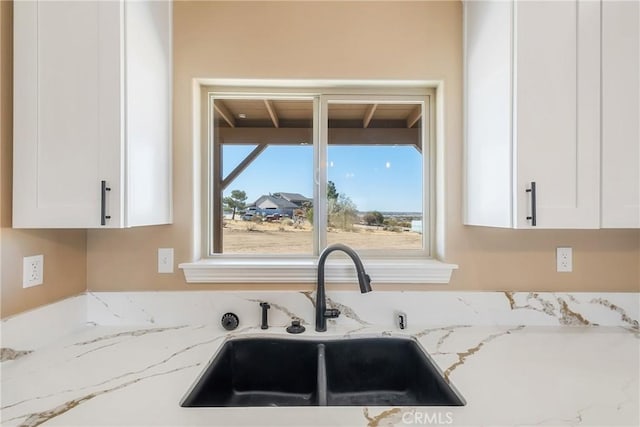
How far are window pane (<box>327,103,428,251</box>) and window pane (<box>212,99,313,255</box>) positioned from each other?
5.8 inches

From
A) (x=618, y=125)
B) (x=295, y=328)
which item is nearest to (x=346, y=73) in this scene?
(x=618, y=125)

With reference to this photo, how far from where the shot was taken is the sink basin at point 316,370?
48.7 inches

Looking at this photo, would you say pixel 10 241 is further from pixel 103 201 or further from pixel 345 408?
pixel 345 408

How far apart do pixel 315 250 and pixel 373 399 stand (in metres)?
0.71

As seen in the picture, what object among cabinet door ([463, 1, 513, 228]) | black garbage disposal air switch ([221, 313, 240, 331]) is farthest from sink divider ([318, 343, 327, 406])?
cabinet door ([463, 1, 513, 228])

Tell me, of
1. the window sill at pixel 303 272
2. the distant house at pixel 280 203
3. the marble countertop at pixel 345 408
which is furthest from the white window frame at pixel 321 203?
the marble countertop at pixel 345 408

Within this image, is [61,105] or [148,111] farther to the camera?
[148,111]

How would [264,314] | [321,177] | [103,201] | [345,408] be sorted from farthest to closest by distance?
[321,177] < [264,314] < [103,201] < [345,408]

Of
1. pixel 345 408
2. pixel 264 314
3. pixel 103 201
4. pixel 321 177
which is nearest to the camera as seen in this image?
pixel 345 408

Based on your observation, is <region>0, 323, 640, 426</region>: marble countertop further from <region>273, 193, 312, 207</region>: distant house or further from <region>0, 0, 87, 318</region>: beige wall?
<region>273, 193, 312, 207</region>: distant house

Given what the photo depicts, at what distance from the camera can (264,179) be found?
167 cm

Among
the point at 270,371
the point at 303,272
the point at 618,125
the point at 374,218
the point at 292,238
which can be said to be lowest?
the point at 270,371

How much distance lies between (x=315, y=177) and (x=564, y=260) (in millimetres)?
1241

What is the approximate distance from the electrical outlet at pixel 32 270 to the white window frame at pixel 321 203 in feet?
1.64
